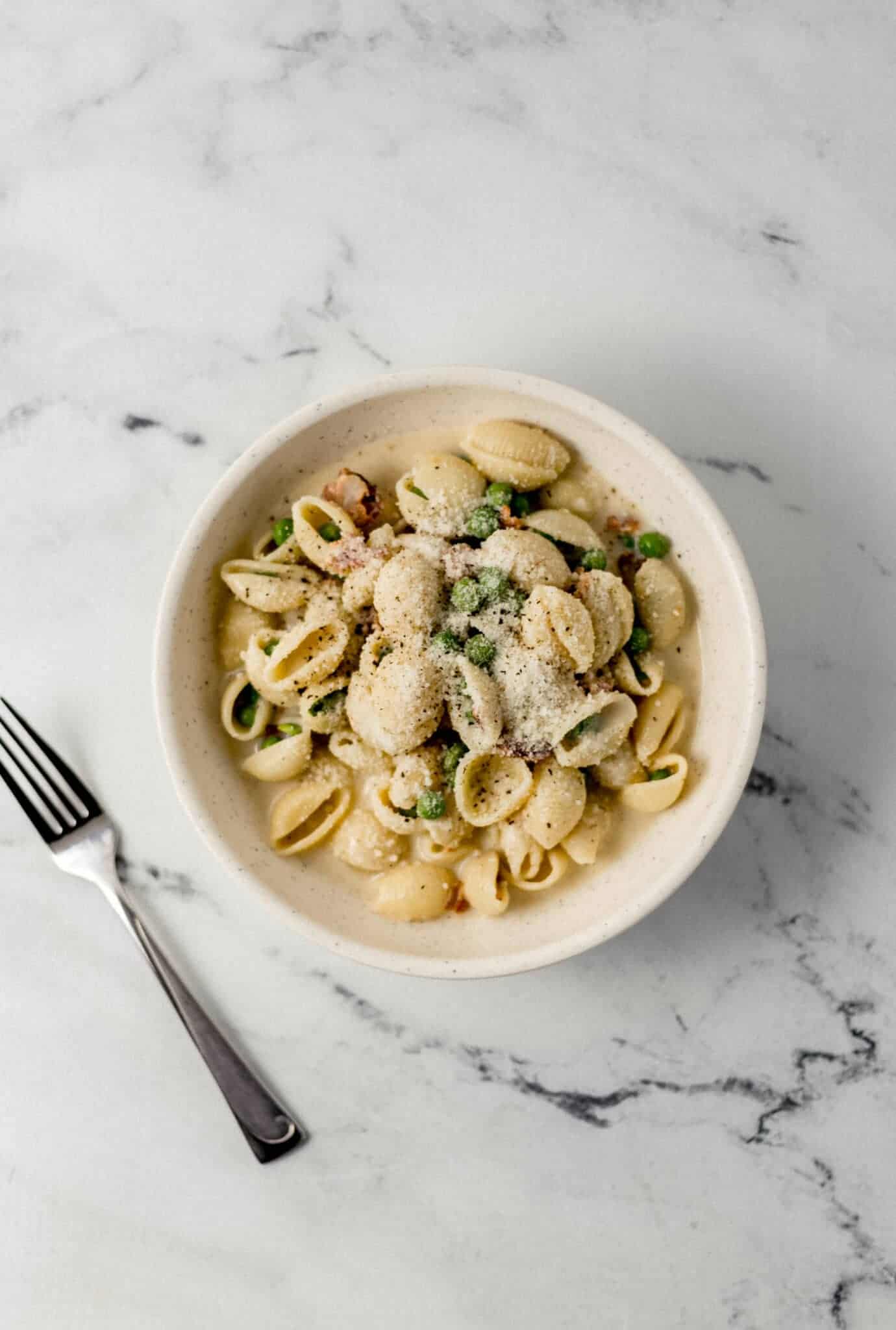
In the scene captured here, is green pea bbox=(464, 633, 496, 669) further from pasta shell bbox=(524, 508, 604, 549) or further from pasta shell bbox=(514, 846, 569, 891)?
pasta shell bbox=(514, 846, 569, 891)

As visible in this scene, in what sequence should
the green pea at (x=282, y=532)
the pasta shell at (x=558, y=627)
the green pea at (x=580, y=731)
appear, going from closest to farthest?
1. the pasta shell at (x=558, y=627)
2. the green pea at (x=580, y=731)
3. the green pea at (x=282, y=532)

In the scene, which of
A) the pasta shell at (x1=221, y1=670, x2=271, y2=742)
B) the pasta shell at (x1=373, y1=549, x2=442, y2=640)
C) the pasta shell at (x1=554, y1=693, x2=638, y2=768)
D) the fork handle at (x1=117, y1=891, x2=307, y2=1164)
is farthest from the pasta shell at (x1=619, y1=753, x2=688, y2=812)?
the fork handle at (x1=117, y1=891, x2=307, y2=1164)

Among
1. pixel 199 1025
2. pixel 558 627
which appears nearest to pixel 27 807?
pixel 199 1025

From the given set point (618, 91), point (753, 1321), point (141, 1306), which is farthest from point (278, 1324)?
point (618, 91)

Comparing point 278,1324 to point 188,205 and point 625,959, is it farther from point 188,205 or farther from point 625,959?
point 188,205

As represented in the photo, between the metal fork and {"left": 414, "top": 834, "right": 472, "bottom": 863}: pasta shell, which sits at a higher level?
{"left": 414, "top": 834, "right": 472, "bottom": 863}: pasta shell

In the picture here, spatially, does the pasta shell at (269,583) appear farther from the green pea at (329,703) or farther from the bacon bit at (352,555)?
the green pea at (329,703)

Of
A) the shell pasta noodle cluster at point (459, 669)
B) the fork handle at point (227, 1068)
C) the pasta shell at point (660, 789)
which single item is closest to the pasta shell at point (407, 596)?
the shell pasta noodle cluster at point (459, 669)
